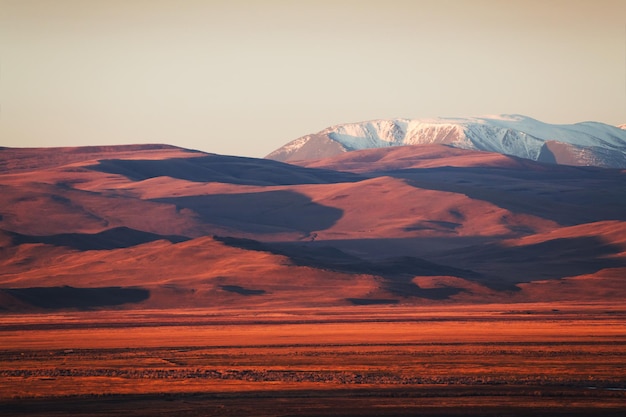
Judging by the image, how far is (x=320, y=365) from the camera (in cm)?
5550

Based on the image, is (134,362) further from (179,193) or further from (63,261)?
(179,193)

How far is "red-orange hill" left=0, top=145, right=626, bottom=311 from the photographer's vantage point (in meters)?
111

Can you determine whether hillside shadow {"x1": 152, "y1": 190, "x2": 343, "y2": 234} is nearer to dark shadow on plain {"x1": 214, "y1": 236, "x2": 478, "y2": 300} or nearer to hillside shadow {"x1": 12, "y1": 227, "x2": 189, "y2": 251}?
hillside shadow {"x1": 12, "y1": 227, "x2": 189, "y2": 251}

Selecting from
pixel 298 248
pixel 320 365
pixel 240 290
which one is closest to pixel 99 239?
pixel 298 248

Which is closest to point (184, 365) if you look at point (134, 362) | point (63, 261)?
point (134, 362)

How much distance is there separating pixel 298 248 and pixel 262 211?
4529cm

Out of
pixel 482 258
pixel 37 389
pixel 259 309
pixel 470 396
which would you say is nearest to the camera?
pixel 470 396

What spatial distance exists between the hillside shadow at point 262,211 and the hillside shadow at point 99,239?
21.9 m

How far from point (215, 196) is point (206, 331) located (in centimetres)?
11902

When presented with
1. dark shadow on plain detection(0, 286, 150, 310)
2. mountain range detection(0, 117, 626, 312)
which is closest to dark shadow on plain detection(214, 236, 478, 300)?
mountain range detection(0, 117, 626, 312)

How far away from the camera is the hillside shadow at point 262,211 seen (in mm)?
179875

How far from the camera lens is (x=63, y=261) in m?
135

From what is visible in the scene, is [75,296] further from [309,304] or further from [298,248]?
[298,248]

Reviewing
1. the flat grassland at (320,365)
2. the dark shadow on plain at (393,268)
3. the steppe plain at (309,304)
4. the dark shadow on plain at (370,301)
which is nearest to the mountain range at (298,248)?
the dark shadow on plain at (370,301)
